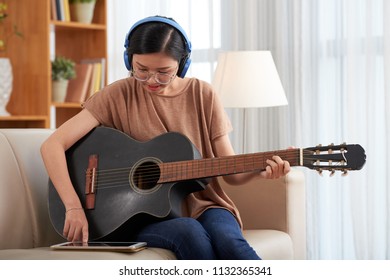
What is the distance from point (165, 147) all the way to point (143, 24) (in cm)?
35

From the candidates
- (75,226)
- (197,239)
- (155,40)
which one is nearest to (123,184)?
(75,226)

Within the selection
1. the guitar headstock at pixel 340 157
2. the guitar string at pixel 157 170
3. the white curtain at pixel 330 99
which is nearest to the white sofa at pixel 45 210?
the guitar string at pixel 157 170

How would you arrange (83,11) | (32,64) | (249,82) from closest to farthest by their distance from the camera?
1. (249,82)
2. (32,64)
3. (83,11)

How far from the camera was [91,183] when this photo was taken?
2.16m

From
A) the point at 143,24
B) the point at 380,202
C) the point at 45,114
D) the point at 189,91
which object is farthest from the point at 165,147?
the point at 45,114

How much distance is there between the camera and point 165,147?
82.7 inches

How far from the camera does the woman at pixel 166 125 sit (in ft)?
6.65

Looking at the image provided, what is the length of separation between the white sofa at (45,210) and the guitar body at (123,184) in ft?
0.38

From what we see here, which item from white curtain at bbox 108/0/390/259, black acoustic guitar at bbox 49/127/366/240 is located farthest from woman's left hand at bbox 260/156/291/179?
white curtain at bbox 108/0/390/259

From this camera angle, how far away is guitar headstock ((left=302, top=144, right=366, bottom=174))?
6.21 feet

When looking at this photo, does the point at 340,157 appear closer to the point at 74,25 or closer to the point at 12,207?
the point at 12,207

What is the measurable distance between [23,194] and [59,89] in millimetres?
1850

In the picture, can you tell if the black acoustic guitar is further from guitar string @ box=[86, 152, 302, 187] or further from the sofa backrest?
the sofa backrest
